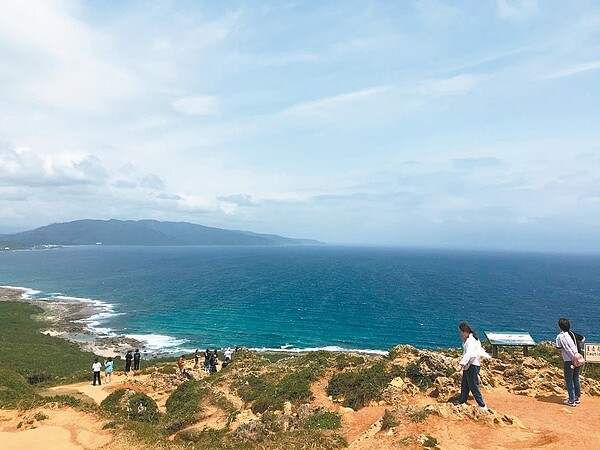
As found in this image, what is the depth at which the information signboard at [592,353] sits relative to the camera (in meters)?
15.6

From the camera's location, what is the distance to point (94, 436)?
17156 mm

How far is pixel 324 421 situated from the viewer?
15430 mm

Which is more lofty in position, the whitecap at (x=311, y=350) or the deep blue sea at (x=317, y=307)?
the deep blue sea at (x=317, y=307)

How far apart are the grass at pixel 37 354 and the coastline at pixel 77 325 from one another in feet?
8.45

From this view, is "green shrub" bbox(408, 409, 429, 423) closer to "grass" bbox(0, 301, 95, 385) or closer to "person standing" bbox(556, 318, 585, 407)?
"person standing" bbox(556, 318, 585, 407)

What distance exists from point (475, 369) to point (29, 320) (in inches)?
3642

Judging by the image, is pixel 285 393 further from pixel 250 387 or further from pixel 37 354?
pixel 37 354

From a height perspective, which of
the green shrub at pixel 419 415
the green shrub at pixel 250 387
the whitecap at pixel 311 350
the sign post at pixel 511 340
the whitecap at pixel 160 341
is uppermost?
the sign post at pixel 511 340

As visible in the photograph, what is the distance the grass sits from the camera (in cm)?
3900

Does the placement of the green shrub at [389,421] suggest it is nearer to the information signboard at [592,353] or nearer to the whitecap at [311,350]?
the information signboard at [592,353]

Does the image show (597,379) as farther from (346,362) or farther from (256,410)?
(256,410)

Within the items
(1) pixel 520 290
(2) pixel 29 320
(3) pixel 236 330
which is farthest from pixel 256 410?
(1) pixel 520 290

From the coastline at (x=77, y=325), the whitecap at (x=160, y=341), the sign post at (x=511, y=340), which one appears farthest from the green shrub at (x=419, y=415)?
the whitecap at (x=160, y=341)

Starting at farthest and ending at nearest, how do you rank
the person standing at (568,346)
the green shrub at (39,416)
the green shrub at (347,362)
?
1. the green shrub at (347,362)
2. the green shrub at (39,416)
3. the person standing at (568,346)
